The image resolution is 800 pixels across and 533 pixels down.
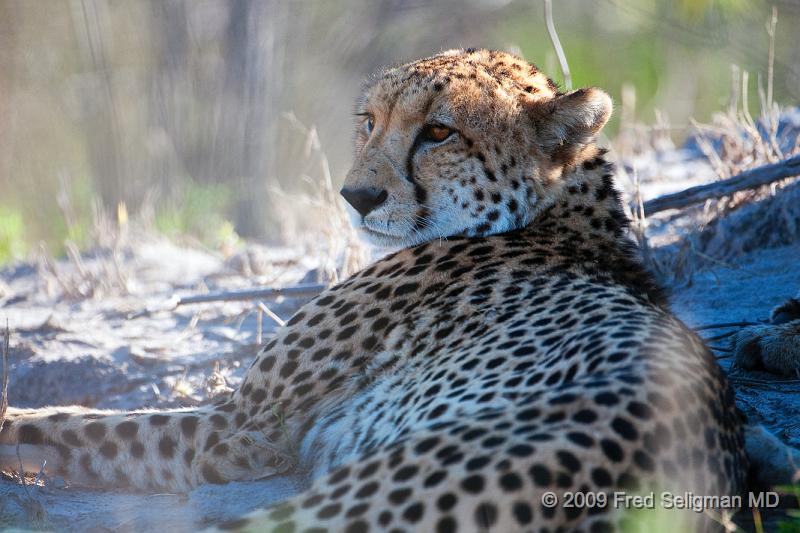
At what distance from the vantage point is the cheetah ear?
8.62ft

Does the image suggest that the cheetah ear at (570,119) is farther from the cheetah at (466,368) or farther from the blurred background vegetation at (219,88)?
the blurred background vegetation at (219,88)

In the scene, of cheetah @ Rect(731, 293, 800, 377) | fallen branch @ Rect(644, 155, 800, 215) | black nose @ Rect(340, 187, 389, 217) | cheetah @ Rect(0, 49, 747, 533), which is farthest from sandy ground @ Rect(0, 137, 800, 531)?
black nose @ Rect(340, 187, 389, 217)

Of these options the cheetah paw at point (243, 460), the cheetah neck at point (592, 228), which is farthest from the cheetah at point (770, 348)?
the cheetah paw at point (243, 460)

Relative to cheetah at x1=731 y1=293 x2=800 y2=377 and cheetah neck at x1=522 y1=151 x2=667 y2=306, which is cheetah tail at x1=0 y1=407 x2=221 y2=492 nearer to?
cheetah neck at x1=522 y1=151 x2=667 y2=306

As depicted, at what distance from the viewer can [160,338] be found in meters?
3.74

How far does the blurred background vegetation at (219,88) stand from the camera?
7371 mm

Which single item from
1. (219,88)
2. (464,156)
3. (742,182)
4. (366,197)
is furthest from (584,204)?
(219,88)

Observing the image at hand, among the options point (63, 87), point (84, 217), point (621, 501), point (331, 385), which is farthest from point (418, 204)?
point (63, 87)

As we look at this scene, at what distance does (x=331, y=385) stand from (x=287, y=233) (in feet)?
11.9

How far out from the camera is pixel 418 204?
2611 millimetres

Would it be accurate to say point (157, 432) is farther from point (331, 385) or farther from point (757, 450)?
point (757, 450)

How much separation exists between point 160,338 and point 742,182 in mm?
2081

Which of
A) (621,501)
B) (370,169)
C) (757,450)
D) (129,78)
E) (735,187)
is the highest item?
(129,78)

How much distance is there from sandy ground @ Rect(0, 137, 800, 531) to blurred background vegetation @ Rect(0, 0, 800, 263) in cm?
51
